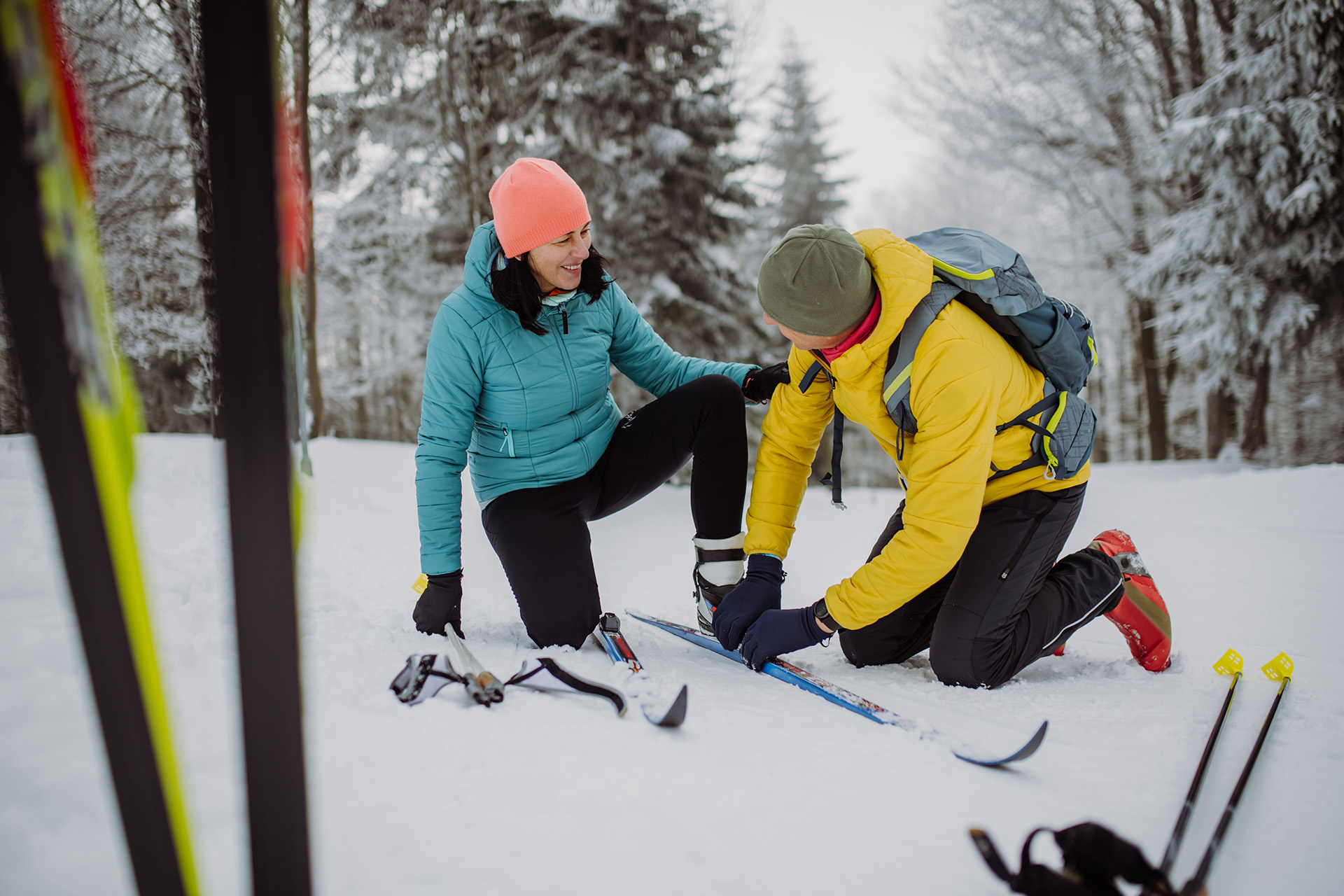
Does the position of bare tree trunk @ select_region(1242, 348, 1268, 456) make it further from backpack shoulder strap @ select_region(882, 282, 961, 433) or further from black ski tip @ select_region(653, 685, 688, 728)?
black ski tip @ select_region(653, 685, 688, 728)

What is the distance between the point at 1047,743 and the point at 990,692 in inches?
14.1

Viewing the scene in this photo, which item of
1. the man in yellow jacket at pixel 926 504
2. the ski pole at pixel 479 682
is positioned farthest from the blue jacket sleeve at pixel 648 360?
the ski pole at pixel 479 682

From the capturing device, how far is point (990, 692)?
75.5 inches

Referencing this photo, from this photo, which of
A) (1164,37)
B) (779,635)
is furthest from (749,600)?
(1164,37)

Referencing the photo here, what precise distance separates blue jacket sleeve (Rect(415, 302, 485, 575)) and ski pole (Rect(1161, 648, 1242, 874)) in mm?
1756

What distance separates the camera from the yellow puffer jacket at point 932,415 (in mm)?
1697

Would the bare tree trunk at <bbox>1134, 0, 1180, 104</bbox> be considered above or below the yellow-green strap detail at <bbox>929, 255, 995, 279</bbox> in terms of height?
above

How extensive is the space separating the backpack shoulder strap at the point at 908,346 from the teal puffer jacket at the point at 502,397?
2.89 ft

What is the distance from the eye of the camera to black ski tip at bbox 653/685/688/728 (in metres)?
1.43

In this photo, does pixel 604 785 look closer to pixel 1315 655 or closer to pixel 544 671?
pixel 544 671

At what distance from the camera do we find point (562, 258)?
2219mm

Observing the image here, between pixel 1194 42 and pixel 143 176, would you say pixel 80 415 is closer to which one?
pixel 143 176

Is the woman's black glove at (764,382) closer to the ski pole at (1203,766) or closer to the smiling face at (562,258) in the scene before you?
the smiling face at (562,258)

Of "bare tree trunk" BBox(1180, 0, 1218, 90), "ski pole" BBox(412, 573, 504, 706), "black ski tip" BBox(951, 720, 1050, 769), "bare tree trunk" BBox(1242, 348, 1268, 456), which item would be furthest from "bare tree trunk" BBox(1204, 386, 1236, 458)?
"ski pole" BBox(412, 573, 504, 706)
